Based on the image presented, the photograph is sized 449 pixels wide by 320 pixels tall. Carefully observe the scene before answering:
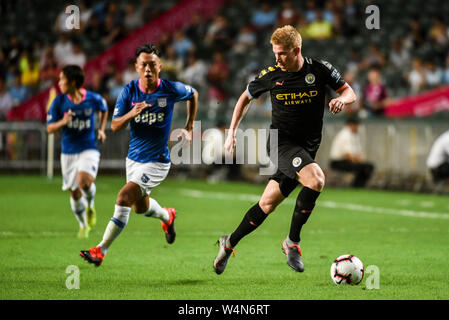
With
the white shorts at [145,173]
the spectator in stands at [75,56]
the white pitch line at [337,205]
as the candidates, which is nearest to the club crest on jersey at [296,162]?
the white shorts at [145,173]

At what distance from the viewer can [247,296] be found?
6.79 metres

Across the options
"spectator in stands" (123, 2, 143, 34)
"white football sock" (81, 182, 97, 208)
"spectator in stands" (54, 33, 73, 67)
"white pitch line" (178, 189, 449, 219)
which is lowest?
"white pitch line" (178, 189, 449, 219)

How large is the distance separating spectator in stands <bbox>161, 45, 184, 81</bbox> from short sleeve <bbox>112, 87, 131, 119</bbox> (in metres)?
13.4

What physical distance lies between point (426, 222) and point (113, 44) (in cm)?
1466

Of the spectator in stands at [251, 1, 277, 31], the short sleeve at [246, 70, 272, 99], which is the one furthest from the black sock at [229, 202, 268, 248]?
the spectator in stands at [251, 1, 277, 31]

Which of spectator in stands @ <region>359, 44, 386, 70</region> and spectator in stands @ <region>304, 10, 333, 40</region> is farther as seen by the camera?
spectator in stands @ <region>304, 10, 333, 40</region>

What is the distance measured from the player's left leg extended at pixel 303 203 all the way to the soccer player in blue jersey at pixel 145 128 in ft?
5.71

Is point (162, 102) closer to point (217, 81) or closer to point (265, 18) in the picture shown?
point (217, 81)

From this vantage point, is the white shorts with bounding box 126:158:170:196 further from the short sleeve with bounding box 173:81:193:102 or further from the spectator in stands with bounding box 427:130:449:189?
the spectator in stands with bounding box 427:130:449:189

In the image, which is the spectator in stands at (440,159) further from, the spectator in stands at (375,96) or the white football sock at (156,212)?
the white football sock at (156,212)

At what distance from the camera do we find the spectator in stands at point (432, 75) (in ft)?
68.9

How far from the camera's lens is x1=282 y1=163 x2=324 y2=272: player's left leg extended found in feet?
25.1

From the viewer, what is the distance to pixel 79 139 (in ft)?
37.1
